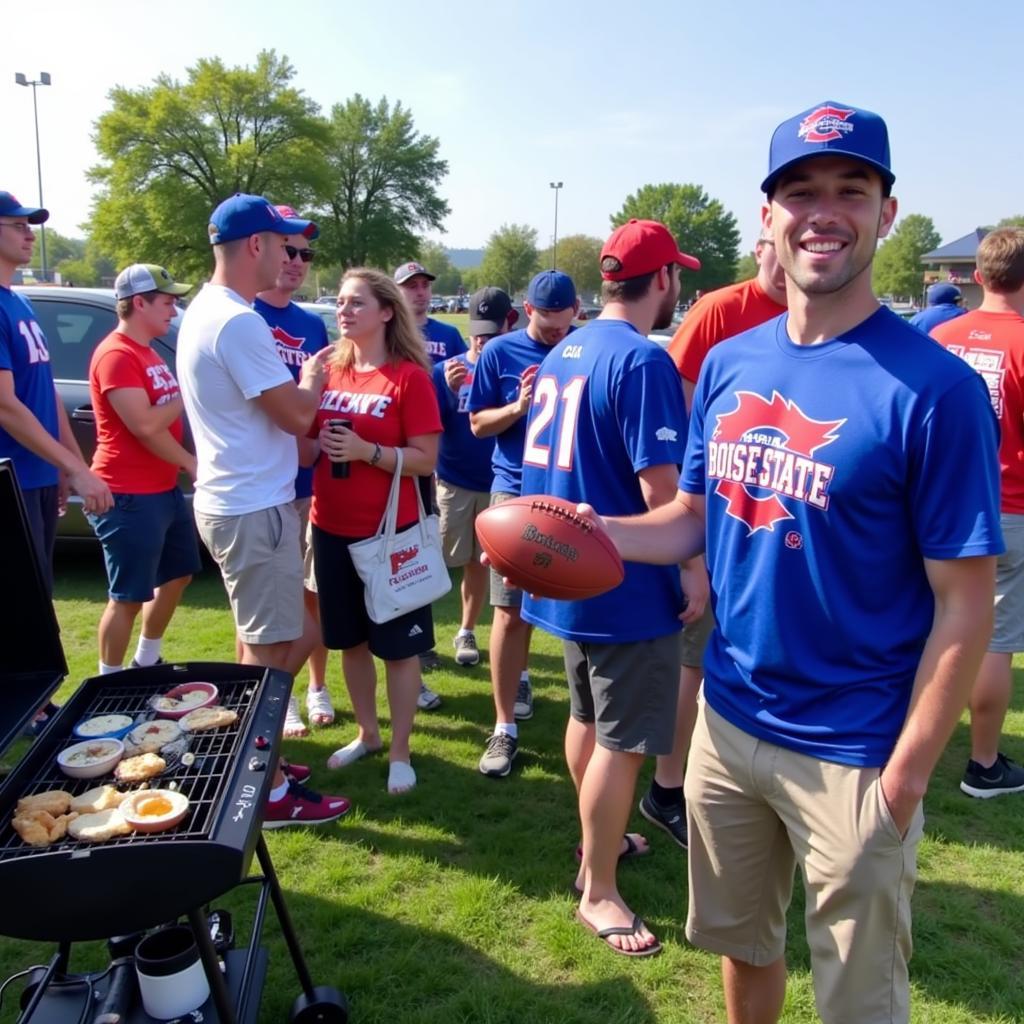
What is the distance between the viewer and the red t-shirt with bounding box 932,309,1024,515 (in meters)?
3.73

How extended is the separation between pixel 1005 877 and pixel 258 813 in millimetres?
3016

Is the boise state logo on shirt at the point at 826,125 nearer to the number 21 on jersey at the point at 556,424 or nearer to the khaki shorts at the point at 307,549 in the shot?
the number 21 on jersey at the point at 556,424

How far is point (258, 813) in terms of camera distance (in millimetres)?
1847

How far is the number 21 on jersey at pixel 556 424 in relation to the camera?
2.81 m

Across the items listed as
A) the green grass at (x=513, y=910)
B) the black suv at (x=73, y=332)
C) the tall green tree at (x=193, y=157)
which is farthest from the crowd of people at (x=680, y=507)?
the tall green tree at (x=193, y=157)

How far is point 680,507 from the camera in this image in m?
2.30

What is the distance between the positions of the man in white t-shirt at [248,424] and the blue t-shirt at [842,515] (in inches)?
76.3

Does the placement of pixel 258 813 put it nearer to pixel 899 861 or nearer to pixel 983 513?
pixel 899 861

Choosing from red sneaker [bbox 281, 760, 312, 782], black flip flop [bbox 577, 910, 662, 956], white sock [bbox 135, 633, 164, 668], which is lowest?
red sneaker [bbox 281, 760, 312, 782]

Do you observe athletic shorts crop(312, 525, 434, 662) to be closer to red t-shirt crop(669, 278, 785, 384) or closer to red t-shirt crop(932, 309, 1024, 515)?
red t-shirt crop(669, 278, 785, 384)

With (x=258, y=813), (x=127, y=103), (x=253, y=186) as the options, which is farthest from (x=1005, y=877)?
(x=127, y=103)

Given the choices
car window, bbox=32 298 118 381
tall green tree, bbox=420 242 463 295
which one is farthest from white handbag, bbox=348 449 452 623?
tall green tree, bbox=420 242 463 295

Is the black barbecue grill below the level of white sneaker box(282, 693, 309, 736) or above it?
above

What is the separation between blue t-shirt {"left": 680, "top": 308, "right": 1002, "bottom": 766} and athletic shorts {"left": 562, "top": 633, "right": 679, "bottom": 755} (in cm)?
78
